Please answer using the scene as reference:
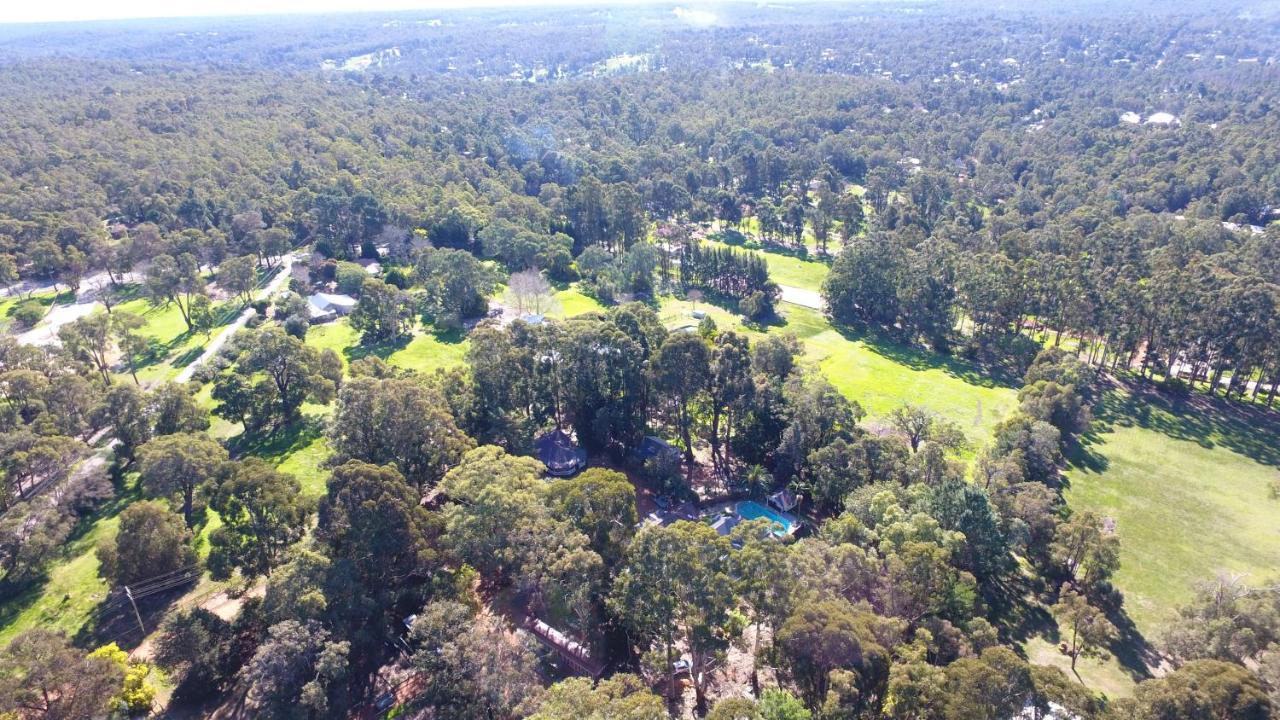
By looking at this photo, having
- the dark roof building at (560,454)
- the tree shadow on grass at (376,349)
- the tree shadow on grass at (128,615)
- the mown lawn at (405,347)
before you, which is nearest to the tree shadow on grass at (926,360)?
the dark roof building at (560,454)

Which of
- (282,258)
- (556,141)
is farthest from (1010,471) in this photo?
(556,141)

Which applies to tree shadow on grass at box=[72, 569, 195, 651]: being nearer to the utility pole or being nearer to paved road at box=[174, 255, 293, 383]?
the utility pole

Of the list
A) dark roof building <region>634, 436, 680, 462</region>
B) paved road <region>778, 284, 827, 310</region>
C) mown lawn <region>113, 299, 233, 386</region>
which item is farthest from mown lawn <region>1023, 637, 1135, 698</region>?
mown lawn <region>113, 299, 233, 386</region>

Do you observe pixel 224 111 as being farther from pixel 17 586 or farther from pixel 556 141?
pixel 17 586

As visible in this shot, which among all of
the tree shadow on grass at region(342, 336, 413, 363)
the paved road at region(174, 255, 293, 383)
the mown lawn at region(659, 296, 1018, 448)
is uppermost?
the mown lawn at region(659, 296, 1018, 448)

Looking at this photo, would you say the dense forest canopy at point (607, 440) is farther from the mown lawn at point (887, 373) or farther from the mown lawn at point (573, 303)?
the mown lawn at point (573, 303)

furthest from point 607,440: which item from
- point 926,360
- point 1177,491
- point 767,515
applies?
point 1177,491
